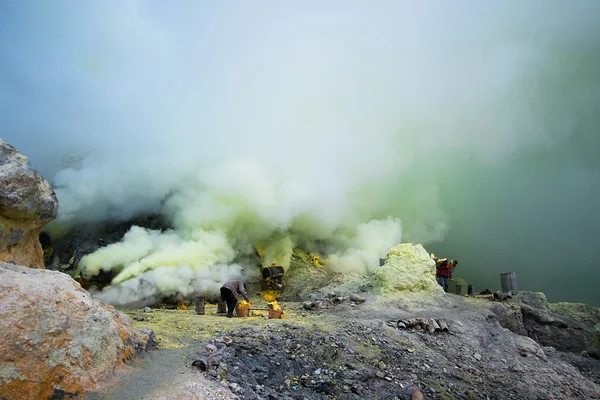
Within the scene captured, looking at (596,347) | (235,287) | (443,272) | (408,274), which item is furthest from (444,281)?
(235,287)

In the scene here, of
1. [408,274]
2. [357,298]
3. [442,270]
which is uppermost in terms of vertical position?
[442,270]

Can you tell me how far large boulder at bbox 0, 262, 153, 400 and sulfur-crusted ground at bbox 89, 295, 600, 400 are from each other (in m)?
0.40

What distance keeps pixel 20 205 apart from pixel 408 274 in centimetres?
1222

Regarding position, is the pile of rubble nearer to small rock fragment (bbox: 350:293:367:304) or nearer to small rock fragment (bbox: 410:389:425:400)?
small rock fragment (bbox: 350:293:367:304)

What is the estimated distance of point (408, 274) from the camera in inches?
532

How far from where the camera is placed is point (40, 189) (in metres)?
6.53

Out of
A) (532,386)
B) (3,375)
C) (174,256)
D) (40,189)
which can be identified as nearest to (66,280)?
(3,375)

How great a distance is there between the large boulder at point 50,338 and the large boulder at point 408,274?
1058 cm

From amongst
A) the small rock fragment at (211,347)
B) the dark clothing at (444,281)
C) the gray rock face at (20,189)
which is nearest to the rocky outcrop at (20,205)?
the gray rock face at (20,189)

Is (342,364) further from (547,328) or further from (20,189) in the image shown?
(547,328)

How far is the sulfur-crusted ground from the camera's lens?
4.95m

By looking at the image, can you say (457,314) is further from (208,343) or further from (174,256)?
(174,256)

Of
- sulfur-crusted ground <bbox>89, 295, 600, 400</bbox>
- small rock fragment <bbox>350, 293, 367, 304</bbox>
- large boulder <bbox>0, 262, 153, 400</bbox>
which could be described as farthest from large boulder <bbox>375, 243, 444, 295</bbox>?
large boulder <bbox>0, 262, 153, 400</bbox>

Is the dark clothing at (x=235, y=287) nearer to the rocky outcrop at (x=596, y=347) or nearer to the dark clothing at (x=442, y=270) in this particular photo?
the dark clothing at (x=442, y=270)
